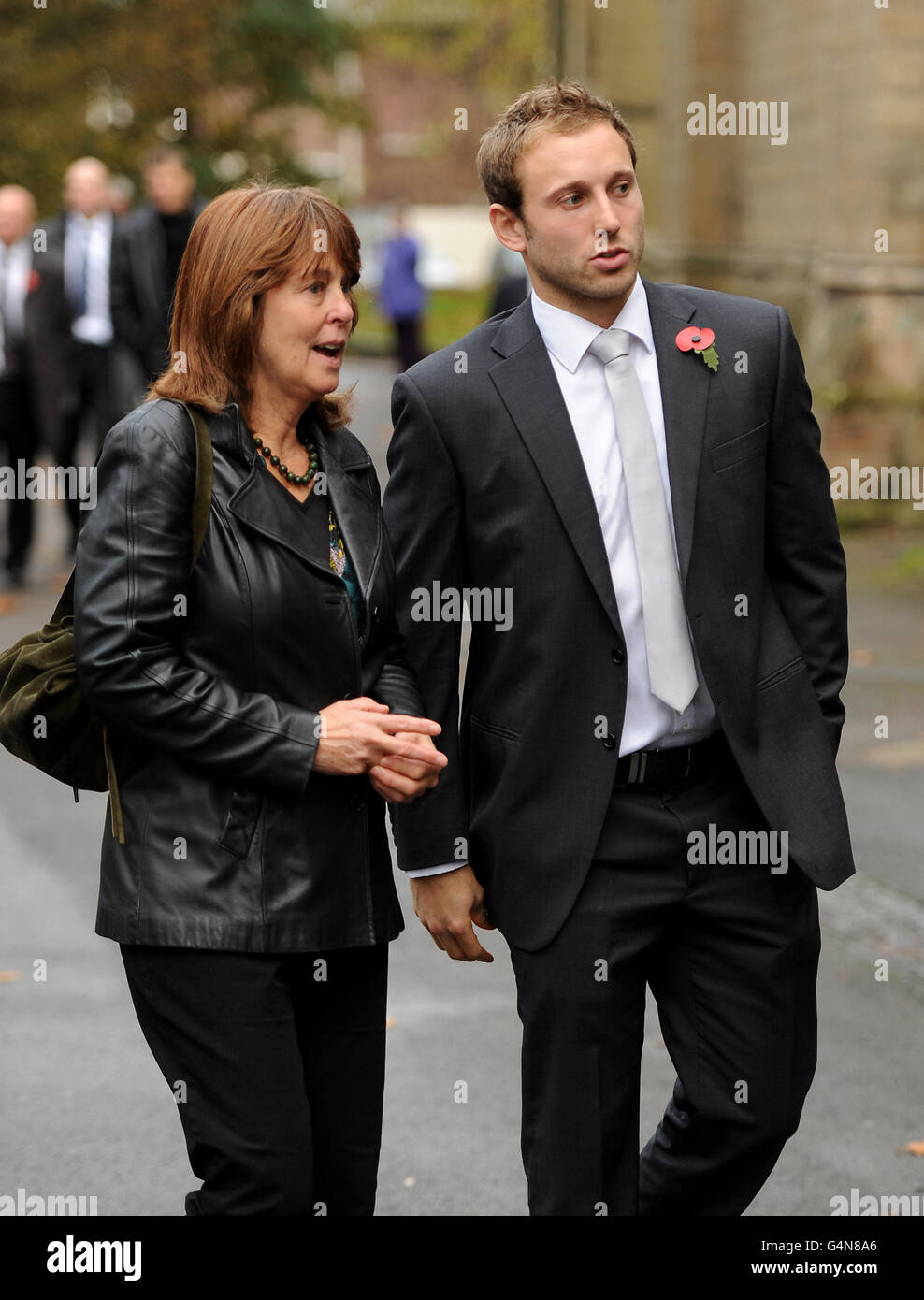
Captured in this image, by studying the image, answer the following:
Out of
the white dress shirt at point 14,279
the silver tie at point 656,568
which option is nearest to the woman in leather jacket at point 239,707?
the silver tie at point 656,568

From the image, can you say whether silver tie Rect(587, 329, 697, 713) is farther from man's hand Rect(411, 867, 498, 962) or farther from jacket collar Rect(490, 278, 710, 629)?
man's hand Rect(411, 867, 498, 962)

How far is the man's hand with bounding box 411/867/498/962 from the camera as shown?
3.64 metres

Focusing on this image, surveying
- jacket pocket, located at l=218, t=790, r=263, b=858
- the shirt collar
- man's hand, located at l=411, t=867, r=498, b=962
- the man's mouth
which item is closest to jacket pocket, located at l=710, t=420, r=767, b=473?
the shirt collar

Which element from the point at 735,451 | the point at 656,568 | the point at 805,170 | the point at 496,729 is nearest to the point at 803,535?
the point at 735,451

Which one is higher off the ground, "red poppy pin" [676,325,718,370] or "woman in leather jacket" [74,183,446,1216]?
"red poppy pin" [676,325,718,370]

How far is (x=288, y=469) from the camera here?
3.40m

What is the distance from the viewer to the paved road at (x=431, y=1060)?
15.6 ft

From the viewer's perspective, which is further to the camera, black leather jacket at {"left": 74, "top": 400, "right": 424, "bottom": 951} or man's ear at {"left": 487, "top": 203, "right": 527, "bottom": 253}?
man's ear at {"left": 487, "top": 203, "right": 527, "bottom": 253}

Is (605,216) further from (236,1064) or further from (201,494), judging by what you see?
(236,1064)

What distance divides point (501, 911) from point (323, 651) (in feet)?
2.06

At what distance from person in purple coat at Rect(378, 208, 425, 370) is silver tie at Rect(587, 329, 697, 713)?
2272cm
